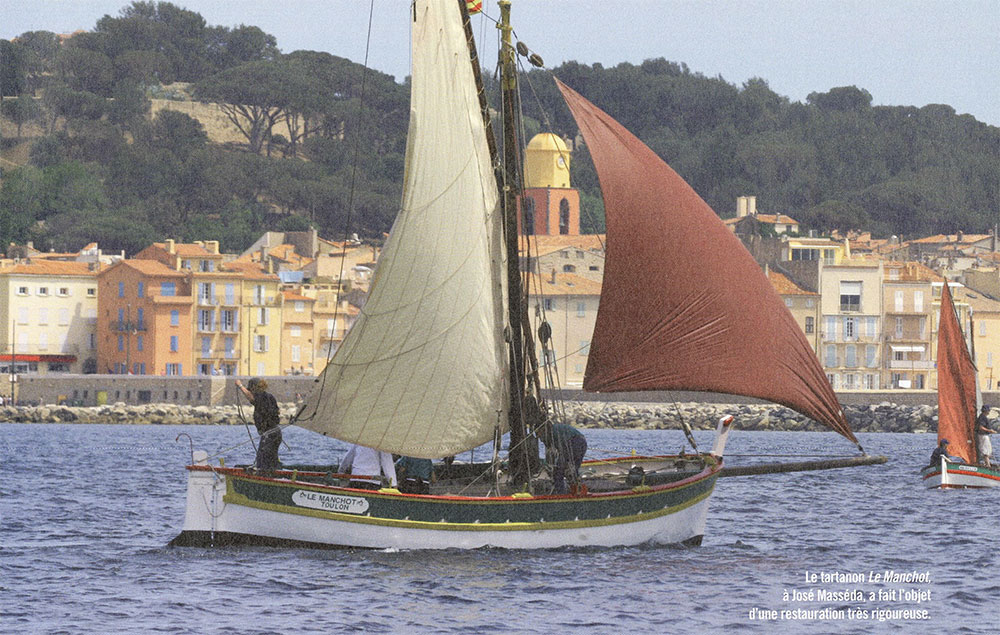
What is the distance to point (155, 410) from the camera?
82875 mm

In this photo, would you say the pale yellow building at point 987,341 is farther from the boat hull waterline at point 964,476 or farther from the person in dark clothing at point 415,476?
the person in dark clothing at point 415,476

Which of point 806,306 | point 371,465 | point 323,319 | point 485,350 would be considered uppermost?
point 485,350

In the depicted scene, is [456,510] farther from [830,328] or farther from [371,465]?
[830,328]

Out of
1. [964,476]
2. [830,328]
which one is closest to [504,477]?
[964,476]

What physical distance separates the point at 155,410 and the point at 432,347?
202ft

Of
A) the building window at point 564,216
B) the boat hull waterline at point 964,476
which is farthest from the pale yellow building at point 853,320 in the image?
the boat hull waterline at point 964,476

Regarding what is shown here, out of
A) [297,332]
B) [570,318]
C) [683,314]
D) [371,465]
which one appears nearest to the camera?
[371,465]

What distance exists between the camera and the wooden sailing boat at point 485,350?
2225 cm

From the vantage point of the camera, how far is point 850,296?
99875 millimetres

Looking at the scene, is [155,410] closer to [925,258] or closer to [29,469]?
[29,469]

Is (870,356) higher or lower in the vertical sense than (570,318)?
lower

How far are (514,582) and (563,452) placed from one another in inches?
114

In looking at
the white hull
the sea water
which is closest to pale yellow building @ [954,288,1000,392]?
the sea water

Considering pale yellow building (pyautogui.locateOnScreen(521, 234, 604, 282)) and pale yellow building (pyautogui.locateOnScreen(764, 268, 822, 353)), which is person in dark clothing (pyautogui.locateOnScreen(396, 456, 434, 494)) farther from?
pale yellow building (pyautogui.locateOnScreen(521, 234, 604, 282))
